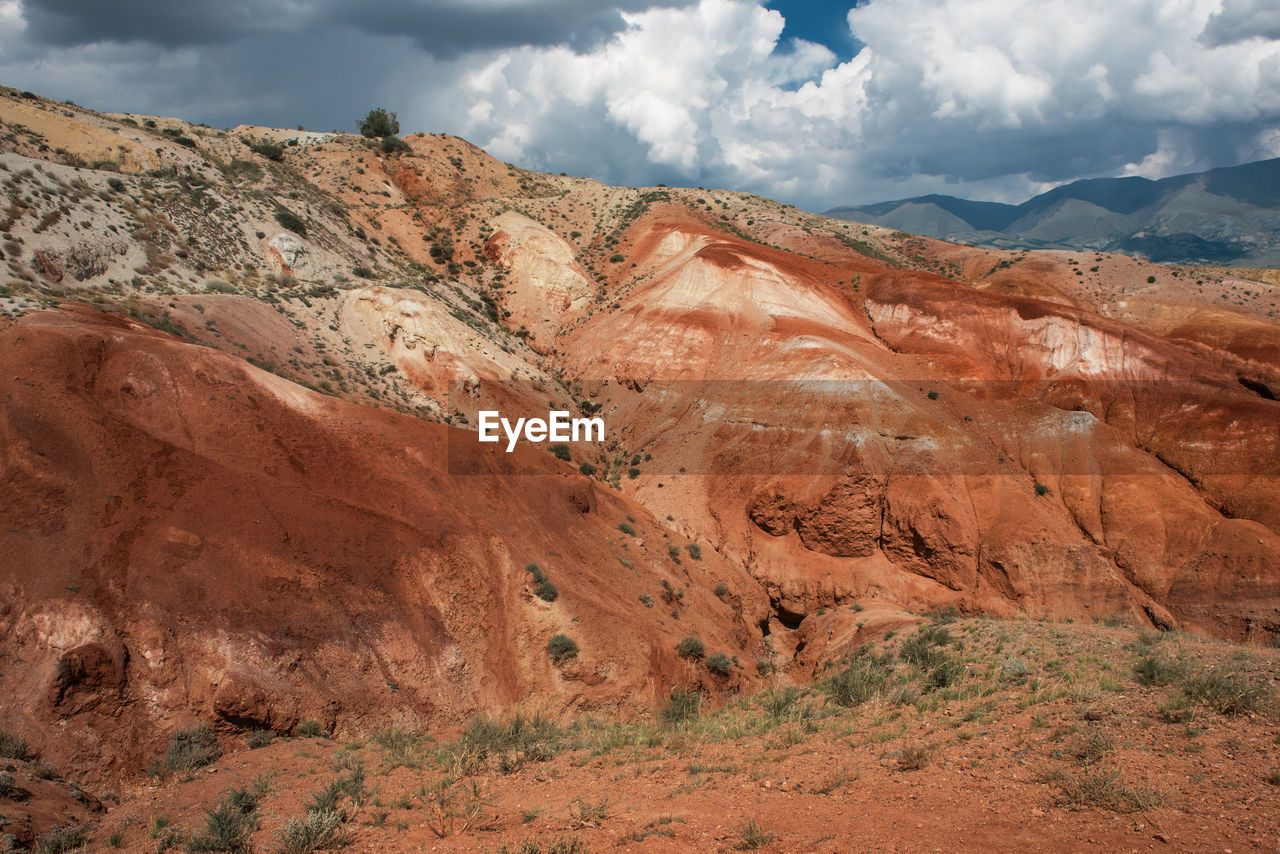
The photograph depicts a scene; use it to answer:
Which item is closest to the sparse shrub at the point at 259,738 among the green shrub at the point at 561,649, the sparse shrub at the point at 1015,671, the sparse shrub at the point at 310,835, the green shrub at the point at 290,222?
the sparse shrub at the point at 310,835

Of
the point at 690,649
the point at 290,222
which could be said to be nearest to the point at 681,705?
the point at 690,649

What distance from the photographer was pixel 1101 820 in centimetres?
559

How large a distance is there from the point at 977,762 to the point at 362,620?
11.9 meters

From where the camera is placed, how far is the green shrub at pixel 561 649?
15094 mm

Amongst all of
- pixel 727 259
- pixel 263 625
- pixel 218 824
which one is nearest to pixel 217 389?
pixel 263 625

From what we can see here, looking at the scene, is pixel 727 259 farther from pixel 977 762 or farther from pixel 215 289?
pixel 977 762

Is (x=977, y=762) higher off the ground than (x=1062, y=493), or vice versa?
(x=1062, y=493)

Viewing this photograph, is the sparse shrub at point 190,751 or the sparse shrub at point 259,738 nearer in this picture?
the sparse shrub at point 190,751

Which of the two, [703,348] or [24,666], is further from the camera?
[703,348]

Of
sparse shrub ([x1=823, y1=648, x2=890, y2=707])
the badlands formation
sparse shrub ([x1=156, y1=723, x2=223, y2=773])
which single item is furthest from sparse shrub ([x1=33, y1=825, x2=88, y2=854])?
sparse shrub ([x1=823, y1=648, x2=890, y2=707])

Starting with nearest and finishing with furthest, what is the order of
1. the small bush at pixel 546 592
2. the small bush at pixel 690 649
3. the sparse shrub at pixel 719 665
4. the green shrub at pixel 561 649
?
1. the green shrub at pixel 561 649
2. the small bush at pixel 546 592
3. the small bush at pixel 690 649
4. the sparse shrub at pixel 719 665

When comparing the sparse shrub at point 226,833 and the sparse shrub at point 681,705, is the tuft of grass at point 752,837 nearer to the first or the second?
the sparse shrub at point 226,833

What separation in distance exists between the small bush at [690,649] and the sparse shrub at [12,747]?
42.6 ft
